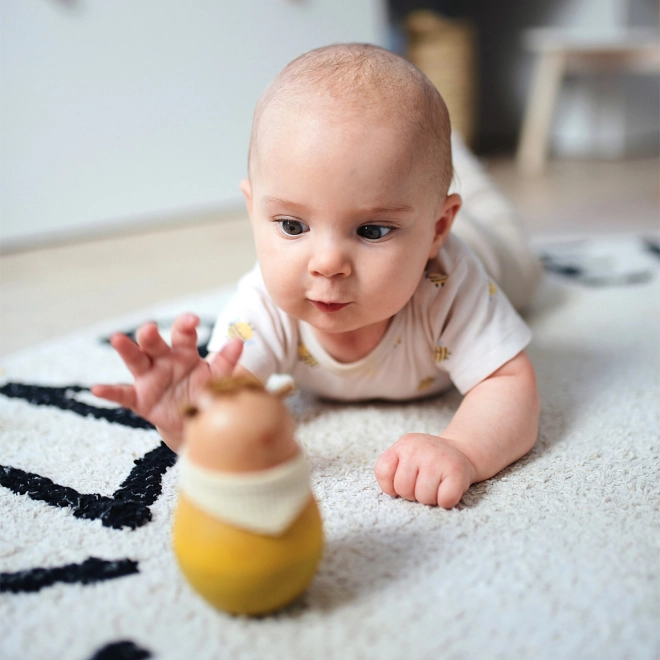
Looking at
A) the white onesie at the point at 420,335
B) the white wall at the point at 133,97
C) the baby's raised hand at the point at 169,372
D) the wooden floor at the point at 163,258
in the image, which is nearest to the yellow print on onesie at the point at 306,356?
the white onesie at the point at 420,335

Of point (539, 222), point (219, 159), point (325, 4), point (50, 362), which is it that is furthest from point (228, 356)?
point (325, 4)

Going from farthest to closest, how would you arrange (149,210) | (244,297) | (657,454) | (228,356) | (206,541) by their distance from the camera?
(149,210) < (244,297) < (657,454) < (228,356) < (206,541)

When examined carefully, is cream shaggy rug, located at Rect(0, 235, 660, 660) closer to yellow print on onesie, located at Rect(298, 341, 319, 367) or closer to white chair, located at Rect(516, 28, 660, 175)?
yellow print on onesie, located at Rect(298, 341, 319, 367)

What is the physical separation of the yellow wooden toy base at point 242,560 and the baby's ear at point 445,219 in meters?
0.34

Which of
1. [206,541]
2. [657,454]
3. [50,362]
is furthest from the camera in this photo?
Result: [50,362]

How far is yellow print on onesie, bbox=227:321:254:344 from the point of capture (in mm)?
758

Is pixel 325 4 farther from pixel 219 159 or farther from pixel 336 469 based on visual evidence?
pixel 336 469

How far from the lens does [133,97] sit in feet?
6.30

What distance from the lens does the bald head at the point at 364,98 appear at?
0.61 m

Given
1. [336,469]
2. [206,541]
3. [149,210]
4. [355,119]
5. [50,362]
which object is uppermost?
[355,119]

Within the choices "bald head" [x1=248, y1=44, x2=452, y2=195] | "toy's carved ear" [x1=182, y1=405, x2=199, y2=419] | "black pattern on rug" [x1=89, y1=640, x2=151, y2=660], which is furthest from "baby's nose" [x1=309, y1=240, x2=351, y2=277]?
"black pattern on rug" [x1=89, y1=640, x2=151, y2=660]

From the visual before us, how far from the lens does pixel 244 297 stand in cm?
78

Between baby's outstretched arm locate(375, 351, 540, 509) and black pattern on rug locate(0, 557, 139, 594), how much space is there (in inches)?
8.4

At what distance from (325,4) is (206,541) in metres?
1.99
